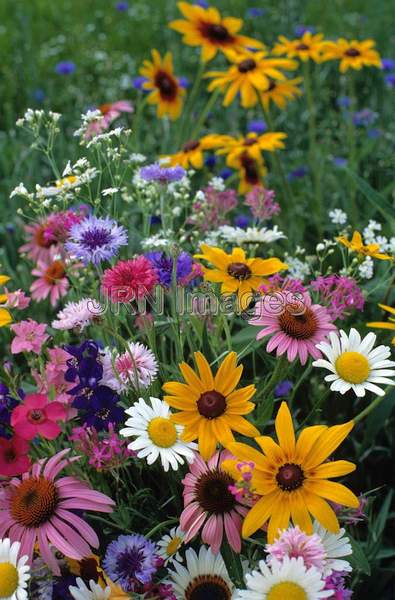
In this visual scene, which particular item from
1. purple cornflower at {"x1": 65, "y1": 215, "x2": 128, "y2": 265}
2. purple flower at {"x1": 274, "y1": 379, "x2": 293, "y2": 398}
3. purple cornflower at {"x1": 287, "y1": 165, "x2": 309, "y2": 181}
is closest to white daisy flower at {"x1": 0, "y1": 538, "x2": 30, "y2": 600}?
purple cornflower at {"x1": 65, "y1": 215, "x2": 128, "y2": 265}

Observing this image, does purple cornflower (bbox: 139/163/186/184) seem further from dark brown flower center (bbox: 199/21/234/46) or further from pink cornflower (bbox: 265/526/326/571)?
dark brown flower center (bbox: 199/21/234/46)

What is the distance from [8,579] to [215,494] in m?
0.25

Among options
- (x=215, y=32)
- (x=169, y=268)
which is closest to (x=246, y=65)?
(x=215, y=32)

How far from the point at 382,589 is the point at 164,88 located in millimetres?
1462

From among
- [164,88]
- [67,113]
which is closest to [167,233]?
[164,88]

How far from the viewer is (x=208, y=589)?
3.04ft

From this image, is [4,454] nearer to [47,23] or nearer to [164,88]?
[164,88]

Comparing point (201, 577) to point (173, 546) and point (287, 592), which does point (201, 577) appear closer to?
point (173, 546)

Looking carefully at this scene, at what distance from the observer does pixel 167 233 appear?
4.45ft

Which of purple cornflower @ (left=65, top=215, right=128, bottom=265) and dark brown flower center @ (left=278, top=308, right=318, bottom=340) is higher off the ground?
purple cornflower @ (left=65, top=215, right=128, bottom=265)

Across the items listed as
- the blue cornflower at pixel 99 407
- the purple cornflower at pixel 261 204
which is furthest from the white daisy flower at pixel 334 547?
the purple cornflower at pixel 261 204

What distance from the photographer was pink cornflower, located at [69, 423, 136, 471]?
970 mm

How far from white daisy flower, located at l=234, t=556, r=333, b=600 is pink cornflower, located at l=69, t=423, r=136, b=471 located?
0.82ft

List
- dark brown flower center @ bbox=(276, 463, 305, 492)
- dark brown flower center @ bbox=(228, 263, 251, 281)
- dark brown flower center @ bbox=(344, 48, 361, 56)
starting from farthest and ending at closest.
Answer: dark brown flower center @ bbox=(344, 48, 361, 56)
dark brown flower center @ bbox=(228, 263, 251, 281)
dark brown flower center @ bbox=(276, 463, 305, 492)
